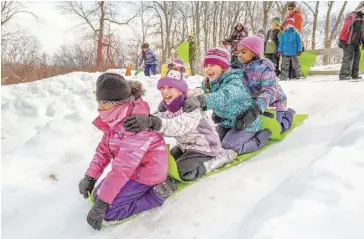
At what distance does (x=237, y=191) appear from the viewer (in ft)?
7.79

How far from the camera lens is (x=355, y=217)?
169cm

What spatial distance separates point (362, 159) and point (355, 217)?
0.58 m

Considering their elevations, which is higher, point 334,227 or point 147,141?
point 147,141

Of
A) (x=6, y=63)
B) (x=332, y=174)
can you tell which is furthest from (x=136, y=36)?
(x=332, y=174)

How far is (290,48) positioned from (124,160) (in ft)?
19.2

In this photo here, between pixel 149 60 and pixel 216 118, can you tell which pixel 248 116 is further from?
pixel 149 60

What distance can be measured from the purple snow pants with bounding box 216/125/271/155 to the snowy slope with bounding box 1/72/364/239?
0.14m

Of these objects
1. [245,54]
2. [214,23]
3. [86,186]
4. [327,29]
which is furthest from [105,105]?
[214,23]

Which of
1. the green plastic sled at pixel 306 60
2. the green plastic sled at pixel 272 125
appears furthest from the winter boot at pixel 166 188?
the green plastic sled at pixel 306 60

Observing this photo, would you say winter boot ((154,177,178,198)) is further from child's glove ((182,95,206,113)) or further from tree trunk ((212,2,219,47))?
tree trunk ((212,2,219,47))

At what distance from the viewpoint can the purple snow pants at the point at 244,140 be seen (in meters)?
3.13

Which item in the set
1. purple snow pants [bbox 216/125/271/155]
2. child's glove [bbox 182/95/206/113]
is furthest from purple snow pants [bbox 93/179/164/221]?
purple snow pants [bbox 216/125/271/155]

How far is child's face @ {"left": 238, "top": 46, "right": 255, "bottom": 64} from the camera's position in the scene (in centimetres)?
342

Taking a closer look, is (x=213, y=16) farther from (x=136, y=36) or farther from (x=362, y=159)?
(x=362, y=159)
